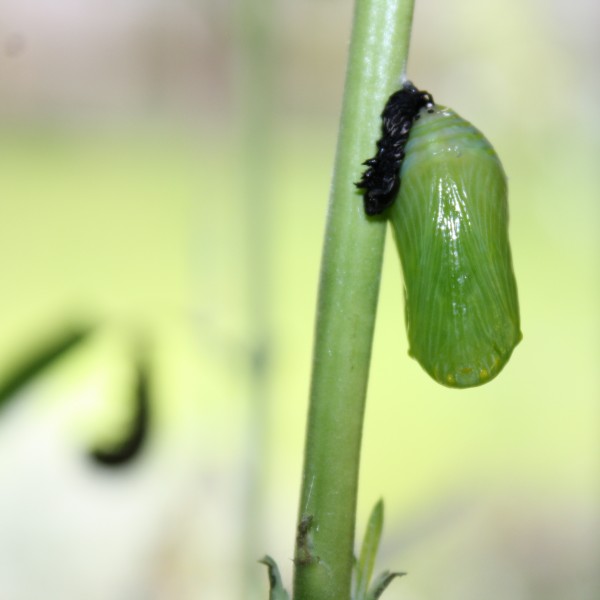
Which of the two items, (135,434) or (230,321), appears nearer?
(135,434)

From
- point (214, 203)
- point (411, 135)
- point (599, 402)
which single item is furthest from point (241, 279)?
point (411, 135)

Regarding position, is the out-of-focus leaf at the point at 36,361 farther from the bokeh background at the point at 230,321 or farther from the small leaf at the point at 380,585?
the bokeh background at the point at 230,321

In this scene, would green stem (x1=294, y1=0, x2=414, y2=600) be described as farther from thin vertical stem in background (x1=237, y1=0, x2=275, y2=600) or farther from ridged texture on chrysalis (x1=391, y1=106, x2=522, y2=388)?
thin vertical stem in background (x1=237, y1=0, x2=275, y2=600)

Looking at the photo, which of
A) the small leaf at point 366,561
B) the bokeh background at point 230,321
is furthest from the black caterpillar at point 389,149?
the bokeh background at point 230,321

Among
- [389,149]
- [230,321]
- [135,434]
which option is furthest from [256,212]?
[389,149]

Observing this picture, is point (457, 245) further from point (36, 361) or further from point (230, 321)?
point (230, 321)

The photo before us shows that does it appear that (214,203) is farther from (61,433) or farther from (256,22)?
(61,433)
